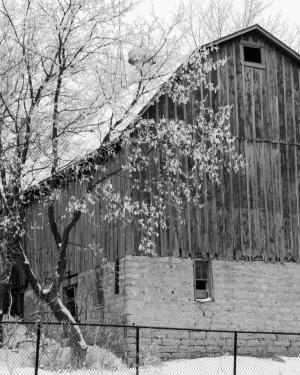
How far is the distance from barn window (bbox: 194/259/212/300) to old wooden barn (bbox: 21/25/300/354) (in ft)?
0.09

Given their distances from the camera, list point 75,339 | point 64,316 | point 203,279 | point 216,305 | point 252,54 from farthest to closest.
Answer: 1. point 252,54
2. point 203,279
3. point 216,305
4. point 64,316
5. point 75,339

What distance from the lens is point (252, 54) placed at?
75.9ft

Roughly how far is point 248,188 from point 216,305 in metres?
3.74

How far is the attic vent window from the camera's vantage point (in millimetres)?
23000

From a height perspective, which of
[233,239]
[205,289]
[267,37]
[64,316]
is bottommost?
[64,316]

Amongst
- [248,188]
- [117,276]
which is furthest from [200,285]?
[248,188]

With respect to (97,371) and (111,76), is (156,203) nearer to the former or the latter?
(111,76)

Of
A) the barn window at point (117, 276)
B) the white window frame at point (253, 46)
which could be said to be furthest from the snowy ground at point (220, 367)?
the white window frame at point (253, 46)

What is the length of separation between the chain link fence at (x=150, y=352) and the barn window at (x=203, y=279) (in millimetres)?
1150

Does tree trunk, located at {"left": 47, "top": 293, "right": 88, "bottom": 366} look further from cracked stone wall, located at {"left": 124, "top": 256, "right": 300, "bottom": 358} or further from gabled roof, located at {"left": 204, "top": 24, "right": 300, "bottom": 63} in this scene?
gabled roof, located at {"left": 204, "top": 24, "right": 300, "bottom": 63}

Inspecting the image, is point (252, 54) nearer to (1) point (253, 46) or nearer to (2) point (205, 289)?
(1) point (253, 46)

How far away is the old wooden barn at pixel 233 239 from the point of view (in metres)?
20.1

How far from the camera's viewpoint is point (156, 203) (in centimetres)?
2020

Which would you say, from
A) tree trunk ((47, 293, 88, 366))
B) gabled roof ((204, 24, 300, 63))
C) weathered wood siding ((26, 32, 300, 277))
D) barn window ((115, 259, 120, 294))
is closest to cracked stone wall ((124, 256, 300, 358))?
weathered wood siding ((26, 32, 300, 277))
